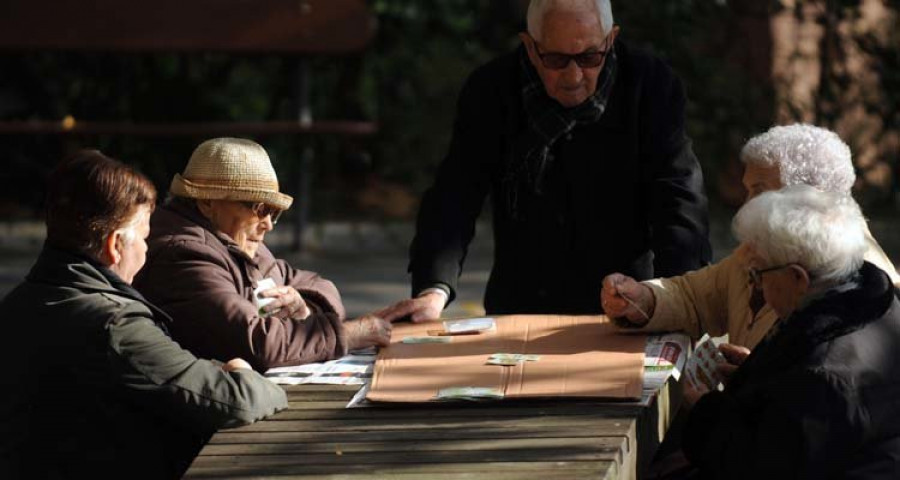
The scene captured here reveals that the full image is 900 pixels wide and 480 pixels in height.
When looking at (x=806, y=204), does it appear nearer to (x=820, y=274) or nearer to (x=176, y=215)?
(x=820, y=274)

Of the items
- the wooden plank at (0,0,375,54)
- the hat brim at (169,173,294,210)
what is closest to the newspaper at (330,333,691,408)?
the hat brim at (169,173,294,210)

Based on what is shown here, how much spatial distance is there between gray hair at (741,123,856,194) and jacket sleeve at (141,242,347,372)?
1.24 metres

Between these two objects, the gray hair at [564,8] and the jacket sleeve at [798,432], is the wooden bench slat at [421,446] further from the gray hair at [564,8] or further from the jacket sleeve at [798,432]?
the gray hair at [564,8]

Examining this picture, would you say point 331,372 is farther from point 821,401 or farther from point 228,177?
point 821,401

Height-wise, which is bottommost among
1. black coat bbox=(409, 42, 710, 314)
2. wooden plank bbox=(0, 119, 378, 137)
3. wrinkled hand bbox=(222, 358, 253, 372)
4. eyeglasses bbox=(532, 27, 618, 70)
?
wooden plank bbox=(0, 119, 378, 137)

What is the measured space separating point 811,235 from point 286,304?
4.78 feet

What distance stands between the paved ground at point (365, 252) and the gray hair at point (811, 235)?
579cm

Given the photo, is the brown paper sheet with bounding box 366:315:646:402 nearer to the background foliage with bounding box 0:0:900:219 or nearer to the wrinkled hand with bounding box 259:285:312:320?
the wrinkled hand with bounding box 259:285:312:320

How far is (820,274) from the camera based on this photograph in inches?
154

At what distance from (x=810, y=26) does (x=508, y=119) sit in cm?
647

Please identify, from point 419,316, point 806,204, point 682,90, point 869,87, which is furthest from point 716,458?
point 869,87

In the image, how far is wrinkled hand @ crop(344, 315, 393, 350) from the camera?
15.0 ft

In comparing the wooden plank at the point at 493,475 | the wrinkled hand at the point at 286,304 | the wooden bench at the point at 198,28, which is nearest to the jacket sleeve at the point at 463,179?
the wrinkled hand at the point at 286,304

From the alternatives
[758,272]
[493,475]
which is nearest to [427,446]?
[493,475]
